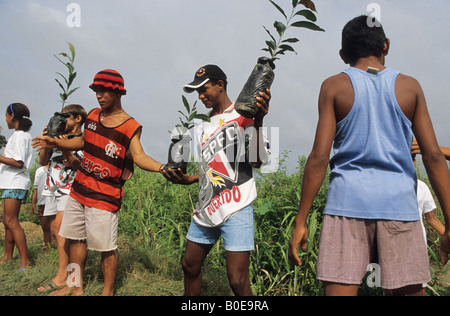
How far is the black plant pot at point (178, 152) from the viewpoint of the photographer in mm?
2748

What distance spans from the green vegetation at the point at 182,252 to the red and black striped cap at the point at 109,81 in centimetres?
185

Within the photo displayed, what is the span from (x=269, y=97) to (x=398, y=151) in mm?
810

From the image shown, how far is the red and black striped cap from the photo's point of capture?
3027mm

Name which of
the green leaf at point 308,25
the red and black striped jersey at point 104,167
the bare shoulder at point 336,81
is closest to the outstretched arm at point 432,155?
the bare shoulder at point 336,81

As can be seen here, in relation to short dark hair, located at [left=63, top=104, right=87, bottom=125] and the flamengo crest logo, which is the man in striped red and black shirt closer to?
the flamengo crest logo

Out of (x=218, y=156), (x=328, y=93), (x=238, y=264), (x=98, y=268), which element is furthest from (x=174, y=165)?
(x=98, y=268)

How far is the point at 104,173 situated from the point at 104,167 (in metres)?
0.05

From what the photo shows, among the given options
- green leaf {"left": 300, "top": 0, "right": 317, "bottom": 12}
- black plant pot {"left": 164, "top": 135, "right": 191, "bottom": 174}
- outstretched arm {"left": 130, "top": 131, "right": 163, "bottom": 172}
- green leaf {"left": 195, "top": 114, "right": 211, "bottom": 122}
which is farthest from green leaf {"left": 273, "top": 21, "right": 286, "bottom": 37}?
outstretched arm {"left": 130, "top": 131, "right": 163, "bottom": 172}

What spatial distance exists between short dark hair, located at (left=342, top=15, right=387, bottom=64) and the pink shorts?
836 millimetres

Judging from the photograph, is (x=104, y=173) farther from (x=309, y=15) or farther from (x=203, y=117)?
(x=309, y=15)

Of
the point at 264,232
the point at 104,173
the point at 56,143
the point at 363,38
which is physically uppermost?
the point at 363,38

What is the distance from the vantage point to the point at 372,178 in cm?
170

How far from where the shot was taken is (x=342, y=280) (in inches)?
65.8

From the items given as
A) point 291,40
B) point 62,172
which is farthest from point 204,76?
point 62,172
